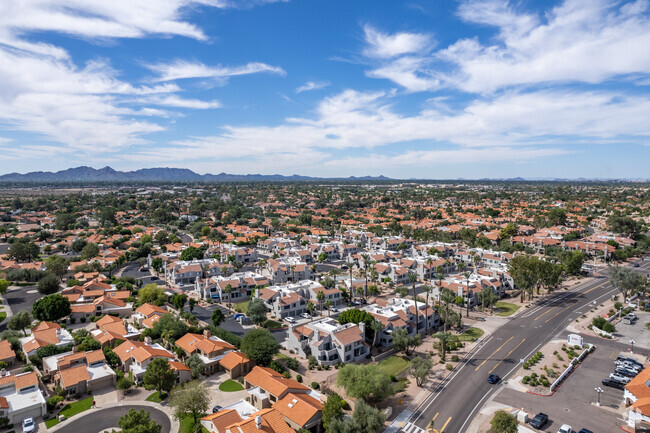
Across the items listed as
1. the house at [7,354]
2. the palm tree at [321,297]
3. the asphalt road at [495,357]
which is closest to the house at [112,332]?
the house at [7,354]

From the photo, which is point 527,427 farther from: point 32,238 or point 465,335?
point 32,238

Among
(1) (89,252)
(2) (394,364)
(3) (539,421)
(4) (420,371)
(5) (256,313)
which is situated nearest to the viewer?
(3) (539,421)

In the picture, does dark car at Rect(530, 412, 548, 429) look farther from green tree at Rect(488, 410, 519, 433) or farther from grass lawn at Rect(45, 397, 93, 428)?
grass lawn at Rect(45, 397, 93, 428)

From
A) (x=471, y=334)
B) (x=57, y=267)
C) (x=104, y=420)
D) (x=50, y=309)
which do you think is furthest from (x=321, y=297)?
(x=57, y=267)

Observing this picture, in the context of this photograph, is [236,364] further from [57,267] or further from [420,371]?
[57,267]

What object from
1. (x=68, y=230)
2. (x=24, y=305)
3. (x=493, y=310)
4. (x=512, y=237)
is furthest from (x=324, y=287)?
(x=68, y=230)

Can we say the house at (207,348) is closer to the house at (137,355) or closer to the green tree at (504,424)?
the house at (137,355)

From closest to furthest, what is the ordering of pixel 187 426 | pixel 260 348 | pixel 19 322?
pixel 187 426 < pixel 260 348 < pixel 19 322
